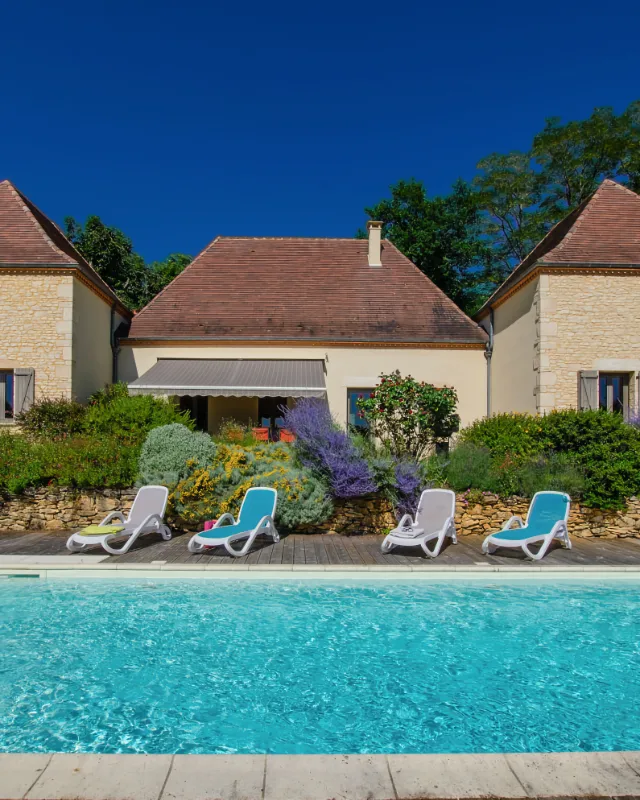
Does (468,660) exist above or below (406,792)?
below

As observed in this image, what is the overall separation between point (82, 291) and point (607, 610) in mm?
18341

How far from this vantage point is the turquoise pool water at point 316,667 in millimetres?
5102

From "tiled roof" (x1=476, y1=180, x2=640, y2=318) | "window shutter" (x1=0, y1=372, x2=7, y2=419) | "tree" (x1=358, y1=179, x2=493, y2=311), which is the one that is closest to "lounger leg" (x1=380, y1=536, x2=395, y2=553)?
"tiled roof" (x1=476, y1=180, x2=640, y2=318)

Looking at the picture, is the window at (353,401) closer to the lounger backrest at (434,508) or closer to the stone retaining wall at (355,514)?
the stone retaining wall at (355,514)

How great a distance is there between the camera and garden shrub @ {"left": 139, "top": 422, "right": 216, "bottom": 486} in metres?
12.7

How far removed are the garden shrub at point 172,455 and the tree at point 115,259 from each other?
2555cm

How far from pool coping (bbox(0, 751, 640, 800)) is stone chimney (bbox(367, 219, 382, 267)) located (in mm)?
22277

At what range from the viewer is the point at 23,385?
57.5 ft

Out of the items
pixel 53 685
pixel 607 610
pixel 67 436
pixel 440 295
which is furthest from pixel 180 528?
pixel 440 295

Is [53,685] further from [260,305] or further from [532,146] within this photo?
[532,146]

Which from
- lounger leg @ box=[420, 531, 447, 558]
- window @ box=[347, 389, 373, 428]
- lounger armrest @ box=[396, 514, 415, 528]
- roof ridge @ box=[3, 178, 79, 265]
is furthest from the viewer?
window @ box=[347, 389, 373, 428]

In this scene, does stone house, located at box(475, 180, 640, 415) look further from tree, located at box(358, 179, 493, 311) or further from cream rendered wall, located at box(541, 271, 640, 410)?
tree, located at box(358, 179, 493, 311)

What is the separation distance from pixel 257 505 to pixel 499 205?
1349 inches

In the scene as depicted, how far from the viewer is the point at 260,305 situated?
875 inches
